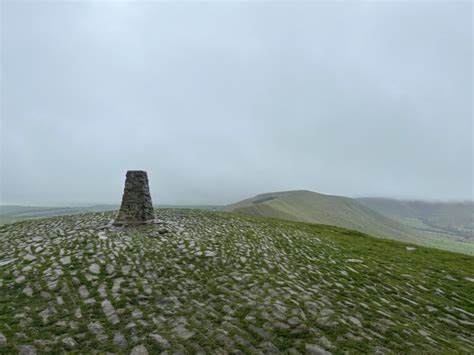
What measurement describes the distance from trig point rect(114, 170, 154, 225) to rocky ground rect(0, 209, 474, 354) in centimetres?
407

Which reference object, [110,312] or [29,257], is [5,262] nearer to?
[29,257]

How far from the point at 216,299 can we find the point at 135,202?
15.9 metres

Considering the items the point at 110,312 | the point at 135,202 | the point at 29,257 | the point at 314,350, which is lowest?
the point at 314,350

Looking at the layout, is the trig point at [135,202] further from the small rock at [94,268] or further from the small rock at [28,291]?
the small rock at [28,291]

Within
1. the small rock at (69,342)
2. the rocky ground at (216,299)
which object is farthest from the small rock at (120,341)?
the small rock at (69,342)

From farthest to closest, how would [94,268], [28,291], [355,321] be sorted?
[94,268] → [28,291] → [355,321]

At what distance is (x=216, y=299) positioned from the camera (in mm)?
11000

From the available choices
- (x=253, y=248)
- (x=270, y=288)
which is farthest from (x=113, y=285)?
(x=253, y=248)

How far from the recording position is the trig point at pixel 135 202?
23719mm

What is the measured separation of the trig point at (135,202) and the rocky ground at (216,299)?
4.07 metres

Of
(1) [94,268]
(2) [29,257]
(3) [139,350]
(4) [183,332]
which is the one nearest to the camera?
(3) [139,350]

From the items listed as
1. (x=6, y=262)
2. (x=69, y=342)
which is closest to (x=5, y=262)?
(x=6, y=262)

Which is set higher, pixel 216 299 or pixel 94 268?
pixel 94 268

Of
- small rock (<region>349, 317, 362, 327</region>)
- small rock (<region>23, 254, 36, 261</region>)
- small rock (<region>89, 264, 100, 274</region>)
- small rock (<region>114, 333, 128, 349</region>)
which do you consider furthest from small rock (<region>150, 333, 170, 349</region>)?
small rock (<region>23, 254, 36, 261</region>)
